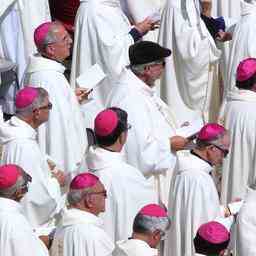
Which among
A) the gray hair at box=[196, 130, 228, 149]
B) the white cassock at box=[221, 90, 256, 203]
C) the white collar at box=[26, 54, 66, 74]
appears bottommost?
the white cassock at box=[221, 90, 256, 203]

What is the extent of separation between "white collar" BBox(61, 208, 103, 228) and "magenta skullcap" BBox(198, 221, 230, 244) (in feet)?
2.61

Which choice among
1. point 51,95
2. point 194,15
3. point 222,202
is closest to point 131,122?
point 51,95

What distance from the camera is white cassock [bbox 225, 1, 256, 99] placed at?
15.5m

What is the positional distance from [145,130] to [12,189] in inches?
95.0

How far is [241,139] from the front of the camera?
14.1 m

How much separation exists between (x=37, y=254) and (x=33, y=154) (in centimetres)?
138

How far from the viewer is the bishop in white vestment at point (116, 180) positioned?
483 inches

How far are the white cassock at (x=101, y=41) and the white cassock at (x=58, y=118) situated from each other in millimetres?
1416

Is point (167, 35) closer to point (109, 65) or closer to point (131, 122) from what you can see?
point (109, 65)

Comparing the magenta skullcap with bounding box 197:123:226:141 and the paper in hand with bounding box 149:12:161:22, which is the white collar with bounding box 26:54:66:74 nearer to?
the magenta skullcap with bounding box 197:123:226:141

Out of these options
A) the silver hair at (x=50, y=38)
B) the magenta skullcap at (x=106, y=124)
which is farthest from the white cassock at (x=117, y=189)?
the silver hair at (x=50, y=38)

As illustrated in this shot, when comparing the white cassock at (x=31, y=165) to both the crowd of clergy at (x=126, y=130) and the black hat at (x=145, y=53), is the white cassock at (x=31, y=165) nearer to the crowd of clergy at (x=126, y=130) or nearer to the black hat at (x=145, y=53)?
the crowd of clergy at (x=126, y=130)

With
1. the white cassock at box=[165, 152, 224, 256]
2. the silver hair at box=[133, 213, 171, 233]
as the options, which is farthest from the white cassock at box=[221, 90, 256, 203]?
the silver hair at box=[133, 213, 171, 233]

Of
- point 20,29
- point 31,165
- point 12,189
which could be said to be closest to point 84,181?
point 12,189
